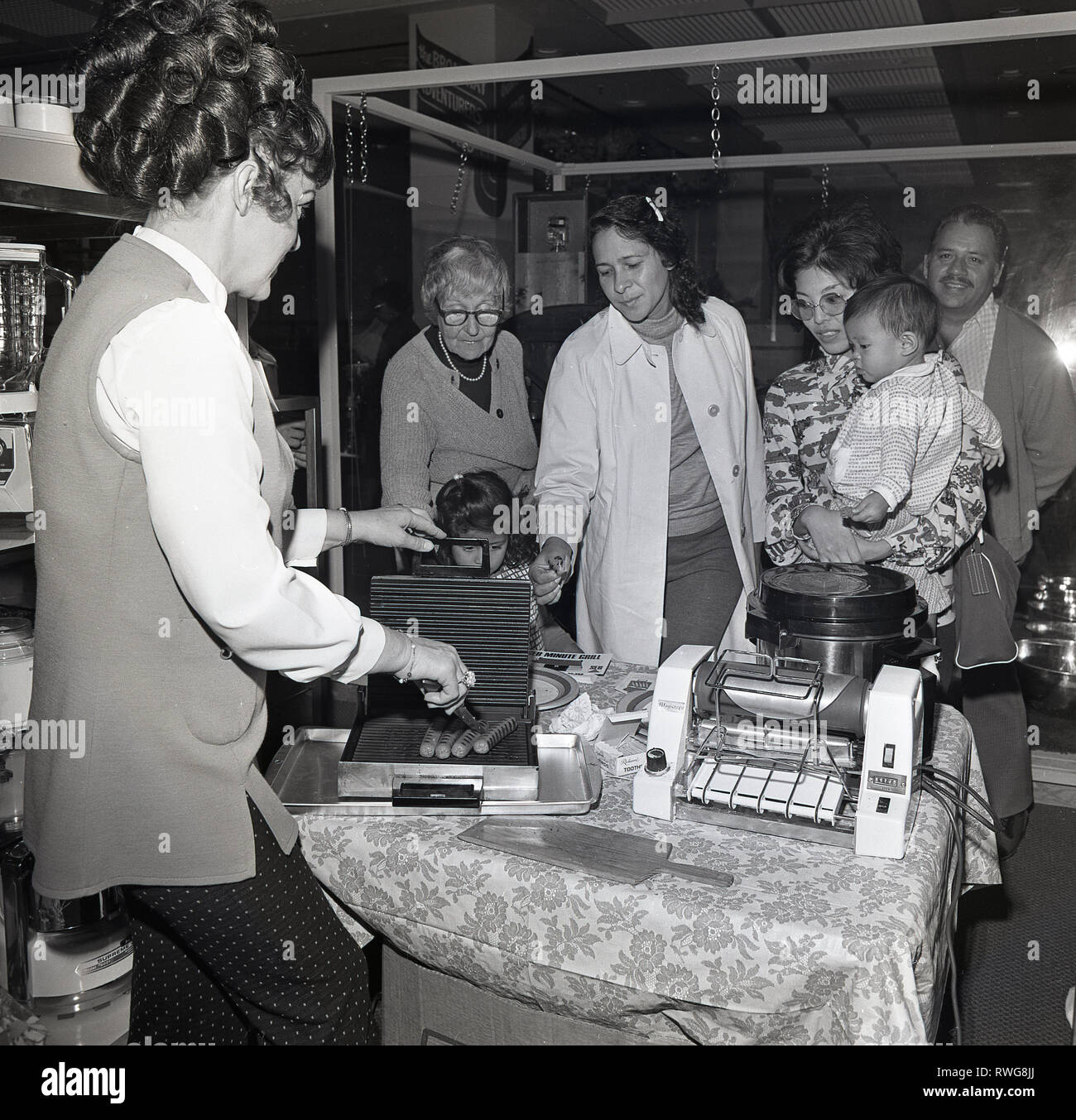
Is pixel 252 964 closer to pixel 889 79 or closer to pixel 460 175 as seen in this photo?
pixel 889 79

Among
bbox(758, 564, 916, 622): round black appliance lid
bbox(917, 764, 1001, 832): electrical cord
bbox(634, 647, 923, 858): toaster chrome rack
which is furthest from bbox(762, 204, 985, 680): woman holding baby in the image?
bbox(634, 647, 923, 858): toaster chrome rack

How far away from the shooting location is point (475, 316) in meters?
2.77

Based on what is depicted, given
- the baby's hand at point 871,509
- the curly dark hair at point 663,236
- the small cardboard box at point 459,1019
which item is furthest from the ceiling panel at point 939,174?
the small cardboard box at point 459,1019

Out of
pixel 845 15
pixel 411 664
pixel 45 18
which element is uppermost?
pixel 45 18

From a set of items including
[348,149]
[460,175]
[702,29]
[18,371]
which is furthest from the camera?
[702,29]

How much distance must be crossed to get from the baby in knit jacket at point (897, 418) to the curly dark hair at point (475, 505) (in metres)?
0.85

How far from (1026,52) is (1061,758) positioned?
6.22ft

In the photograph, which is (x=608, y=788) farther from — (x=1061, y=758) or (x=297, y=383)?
(x=297, y=383)

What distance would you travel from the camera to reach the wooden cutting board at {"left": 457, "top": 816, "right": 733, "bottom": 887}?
3.50 ft

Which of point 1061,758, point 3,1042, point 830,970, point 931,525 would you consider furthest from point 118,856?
point 1061,758

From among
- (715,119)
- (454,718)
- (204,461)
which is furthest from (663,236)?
(204,461)

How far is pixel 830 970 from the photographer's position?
3.16 feet

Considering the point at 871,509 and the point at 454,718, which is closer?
the point at 454,718

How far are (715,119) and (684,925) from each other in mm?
2238
